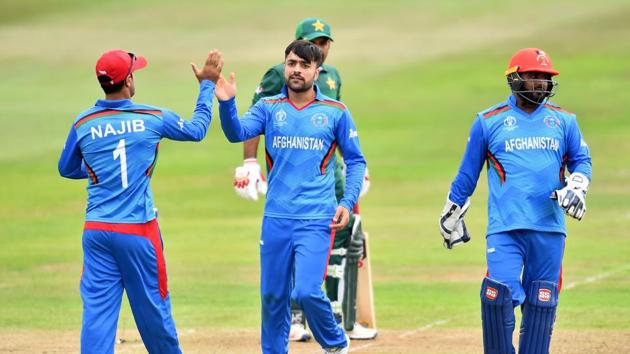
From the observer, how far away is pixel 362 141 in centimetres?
2862

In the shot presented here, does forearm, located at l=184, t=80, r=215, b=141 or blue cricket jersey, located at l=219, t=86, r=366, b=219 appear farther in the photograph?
blue cricket jersey, located at l=219, t=86, r=366, b=219

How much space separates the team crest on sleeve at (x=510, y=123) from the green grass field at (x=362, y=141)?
101 inches

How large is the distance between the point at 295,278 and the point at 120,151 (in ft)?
4.91

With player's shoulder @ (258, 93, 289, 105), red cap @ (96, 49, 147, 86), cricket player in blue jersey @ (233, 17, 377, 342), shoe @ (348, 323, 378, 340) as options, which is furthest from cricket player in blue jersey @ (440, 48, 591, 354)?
shoe @ (348, 323, 378, 340)

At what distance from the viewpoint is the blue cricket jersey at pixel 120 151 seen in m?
8.28

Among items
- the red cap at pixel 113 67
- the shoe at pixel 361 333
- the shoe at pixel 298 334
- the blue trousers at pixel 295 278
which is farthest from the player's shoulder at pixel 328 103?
the shoe at pixel 361 333

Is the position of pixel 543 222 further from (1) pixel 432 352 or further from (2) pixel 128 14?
(2) pixel 128 14

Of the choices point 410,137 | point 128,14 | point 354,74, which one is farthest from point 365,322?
point 128,14

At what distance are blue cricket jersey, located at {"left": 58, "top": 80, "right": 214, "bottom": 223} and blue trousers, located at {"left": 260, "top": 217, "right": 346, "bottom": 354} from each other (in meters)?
1.03

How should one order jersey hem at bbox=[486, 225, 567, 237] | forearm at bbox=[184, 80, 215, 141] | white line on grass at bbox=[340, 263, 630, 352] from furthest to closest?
white line on grass at bbox=[340, 263, 630, 352]
jersey hem at bbox=[486, 225, 567, 237]
forearm at bbox=[184, 80, 215, 141]

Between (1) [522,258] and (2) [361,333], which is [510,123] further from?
(2) [361,333]

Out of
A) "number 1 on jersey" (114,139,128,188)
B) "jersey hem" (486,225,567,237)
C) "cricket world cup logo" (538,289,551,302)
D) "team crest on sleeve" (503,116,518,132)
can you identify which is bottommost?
"cricket world cup logo" (538,289,551,302)

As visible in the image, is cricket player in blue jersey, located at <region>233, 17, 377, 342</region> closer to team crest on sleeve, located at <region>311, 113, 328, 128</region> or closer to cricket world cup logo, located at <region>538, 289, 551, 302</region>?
team crest on sleeve, located at <region>311, 113, 328, 128</region>

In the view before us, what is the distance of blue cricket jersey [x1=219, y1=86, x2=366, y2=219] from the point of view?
9.11m
